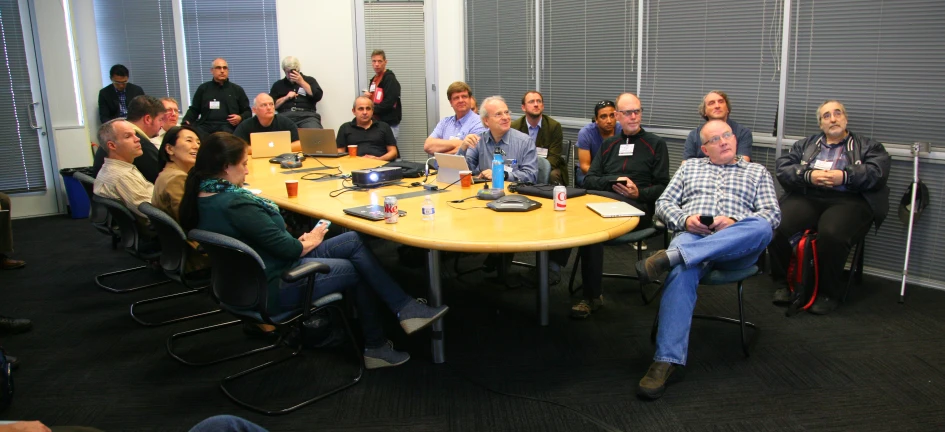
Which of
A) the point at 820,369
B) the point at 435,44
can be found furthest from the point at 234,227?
the point at 435,44

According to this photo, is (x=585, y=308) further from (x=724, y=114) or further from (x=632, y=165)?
(x=724, y=114)

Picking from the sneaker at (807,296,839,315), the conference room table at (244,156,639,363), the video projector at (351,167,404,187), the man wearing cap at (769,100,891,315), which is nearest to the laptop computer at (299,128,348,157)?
the conference room table at (244,156,639,363)

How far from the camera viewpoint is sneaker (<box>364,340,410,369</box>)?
126 inches

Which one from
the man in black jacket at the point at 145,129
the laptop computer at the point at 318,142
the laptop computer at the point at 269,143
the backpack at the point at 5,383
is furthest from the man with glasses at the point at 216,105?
the backpack at the point at 5,383

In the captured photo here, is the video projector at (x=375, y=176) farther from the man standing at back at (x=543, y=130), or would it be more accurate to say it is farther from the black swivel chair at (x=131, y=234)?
the man standing at back at (x=543, y=130)

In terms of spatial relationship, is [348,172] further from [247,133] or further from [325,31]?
[325,31]

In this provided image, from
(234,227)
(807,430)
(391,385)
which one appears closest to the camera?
(807,430)

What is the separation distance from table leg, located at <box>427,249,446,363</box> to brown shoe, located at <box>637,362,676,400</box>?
3.10 feet

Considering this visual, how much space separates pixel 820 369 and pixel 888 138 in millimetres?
1998

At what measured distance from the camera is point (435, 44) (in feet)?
26.5

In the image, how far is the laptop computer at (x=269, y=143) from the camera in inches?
224

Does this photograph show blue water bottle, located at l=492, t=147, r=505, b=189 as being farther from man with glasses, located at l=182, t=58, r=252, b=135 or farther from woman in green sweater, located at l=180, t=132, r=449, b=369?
man with glasses, located at l=182, t=58, r=252, b=135

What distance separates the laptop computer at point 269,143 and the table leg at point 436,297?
317 centimetres

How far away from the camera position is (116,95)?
7.34 meters
